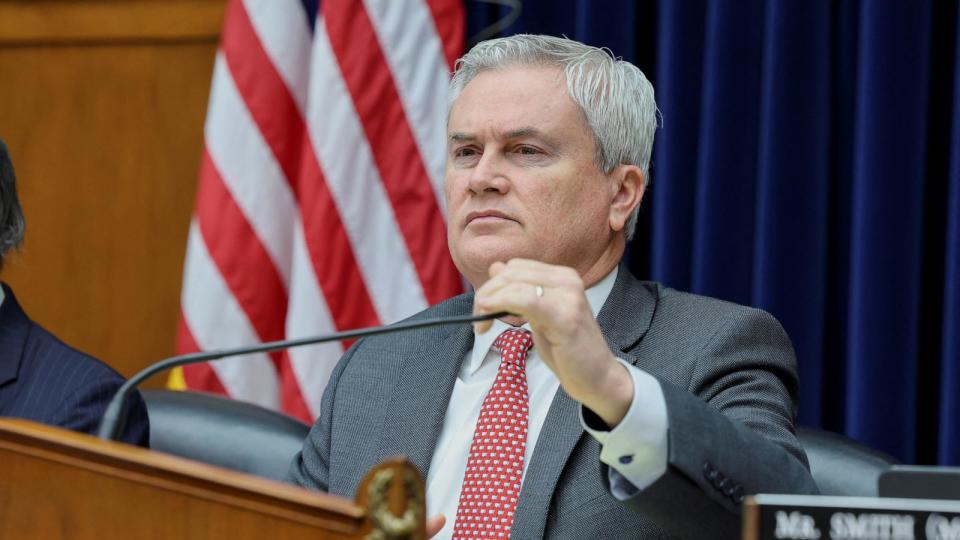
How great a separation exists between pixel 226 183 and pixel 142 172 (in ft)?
1.67

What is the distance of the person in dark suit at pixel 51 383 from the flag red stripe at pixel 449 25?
1.16 meters

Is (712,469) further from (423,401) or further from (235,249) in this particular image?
(235,249)

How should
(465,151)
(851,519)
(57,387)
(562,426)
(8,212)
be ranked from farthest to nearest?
(8,212)
(57,387)
(465,151)
(562,426)
(851,519)

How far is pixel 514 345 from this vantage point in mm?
2018

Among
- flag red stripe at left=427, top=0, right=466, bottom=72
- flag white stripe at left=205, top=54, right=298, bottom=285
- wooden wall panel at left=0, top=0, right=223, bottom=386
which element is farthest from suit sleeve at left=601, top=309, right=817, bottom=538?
wooden wall panel at left=0, top=0, right=223, bottom=386

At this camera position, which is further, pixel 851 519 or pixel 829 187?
pixel 829 187

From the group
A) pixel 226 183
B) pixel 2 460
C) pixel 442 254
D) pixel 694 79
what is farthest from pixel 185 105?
pixel 2 460

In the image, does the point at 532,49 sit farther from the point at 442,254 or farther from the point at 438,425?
the point at 442,254

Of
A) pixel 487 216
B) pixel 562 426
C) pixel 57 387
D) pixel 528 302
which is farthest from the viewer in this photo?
pixel 57 387

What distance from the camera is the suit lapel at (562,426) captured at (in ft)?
5.90

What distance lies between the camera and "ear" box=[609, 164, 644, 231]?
6.91 ft

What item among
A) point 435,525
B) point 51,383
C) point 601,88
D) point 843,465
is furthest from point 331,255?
point 435,525

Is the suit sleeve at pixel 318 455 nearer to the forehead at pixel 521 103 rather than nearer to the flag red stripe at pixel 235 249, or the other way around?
the forehead at pixel 521 103

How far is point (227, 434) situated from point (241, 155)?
1000 mm
